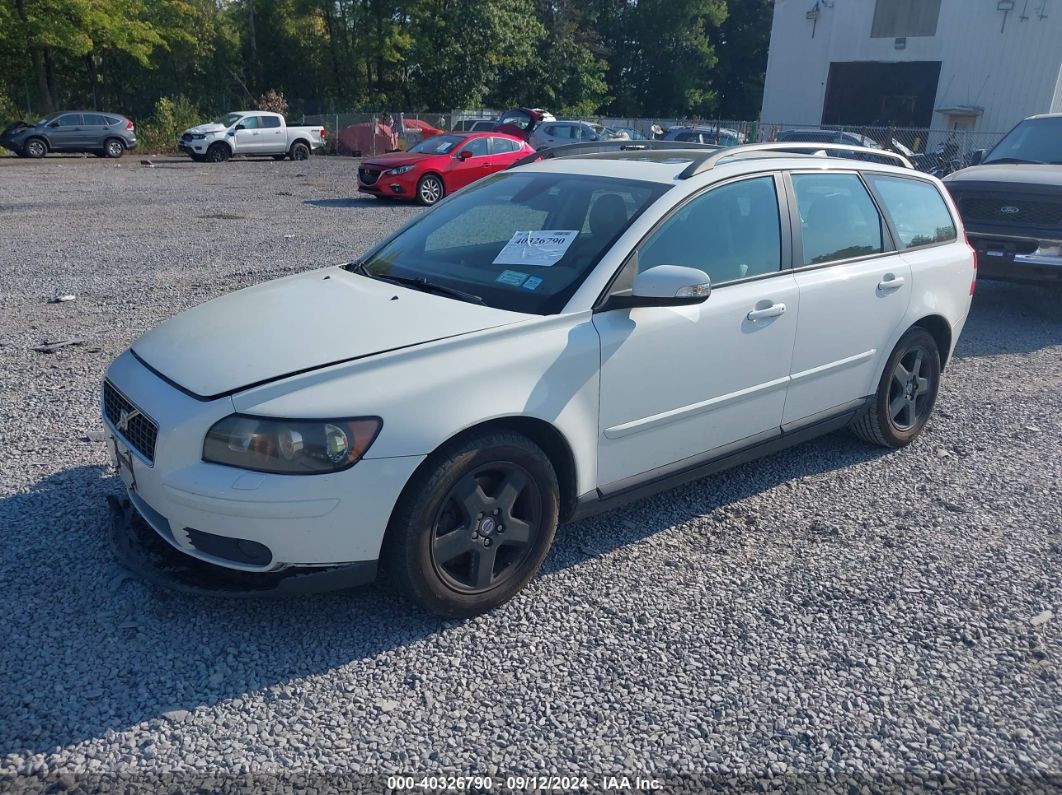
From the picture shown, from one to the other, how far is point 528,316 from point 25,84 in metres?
41.8

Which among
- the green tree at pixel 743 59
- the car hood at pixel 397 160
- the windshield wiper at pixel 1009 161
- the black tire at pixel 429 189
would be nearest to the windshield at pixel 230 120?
the car hood at pixel 397 160

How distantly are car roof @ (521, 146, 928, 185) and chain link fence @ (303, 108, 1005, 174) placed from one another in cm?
1656

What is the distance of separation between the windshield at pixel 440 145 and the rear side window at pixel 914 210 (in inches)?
538

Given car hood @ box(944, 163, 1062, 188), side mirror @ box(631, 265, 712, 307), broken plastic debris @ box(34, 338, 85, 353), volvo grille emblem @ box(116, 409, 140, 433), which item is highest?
side mirror @ box(631, 265, 712, 307)

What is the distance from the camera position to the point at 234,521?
2.93m

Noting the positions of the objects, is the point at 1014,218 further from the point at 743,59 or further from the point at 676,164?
the point at 743,59

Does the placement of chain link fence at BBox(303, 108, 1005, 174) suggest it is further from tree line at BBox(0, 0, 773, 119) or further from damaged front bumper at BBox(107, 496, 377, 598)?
damaged front bumper at BBox(107, 496, 377, 598)

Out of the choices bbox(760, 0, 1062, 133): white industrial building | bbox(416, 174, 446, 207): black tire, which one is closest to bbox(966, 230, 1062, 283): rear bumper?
bbox(416, 174, 446, 207): black tire

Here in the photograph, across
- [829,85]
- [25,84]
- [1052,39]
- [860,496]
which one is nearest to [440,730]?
[860,496]

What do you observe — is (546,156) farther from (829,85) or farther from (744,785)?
(829,85)

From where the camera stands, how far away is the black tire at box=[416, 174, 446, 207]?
1744cm

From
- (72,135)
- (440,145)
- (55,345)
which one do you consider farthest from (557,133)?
(55,345)

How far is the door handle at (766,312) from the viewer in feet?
13.2

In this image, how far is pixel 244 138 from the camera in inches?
1130
